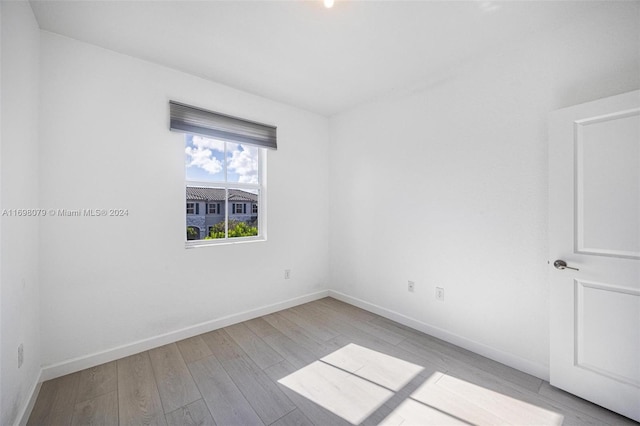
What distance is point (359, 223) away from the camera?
3.38 metres

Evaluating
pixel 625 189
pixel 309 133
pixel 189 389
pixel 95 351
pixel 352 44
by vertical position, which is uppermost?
pixel 352 44

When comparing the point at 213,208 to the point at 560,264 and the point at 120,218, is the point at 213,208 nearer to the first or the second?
the point at 120,218

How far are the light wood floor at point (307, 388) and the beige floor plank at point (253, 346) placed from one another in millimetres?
16

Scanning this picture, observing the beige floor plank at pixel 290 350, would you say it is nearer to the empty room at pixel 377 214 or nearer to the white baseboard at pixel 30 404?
the empty room at pixel 377 214

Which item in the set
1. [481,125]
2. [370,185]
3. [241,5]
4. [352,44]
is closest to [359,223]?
[370,185]

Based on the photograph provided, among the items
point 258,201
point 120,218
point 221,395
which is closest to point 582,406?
point 221,395

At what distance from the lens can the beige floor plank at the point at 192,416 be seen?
1.56m

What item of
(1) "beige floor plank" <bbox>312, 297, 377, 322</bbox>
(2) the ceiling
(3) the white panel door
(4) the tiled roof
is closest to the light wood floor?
(3) the white panel door

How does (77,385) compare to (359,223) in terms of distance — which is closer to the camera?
(77,385)

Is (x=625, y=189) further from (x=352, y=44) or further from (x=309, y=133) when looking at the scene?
(x=309, y=133)

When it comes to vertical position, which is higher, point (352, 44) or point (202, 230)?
point (352, 44)

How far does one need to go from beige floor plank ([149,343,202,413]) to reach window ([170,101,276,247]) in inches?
39.9

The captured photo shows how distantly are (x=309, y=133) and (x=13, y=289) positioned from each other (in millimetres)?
3065

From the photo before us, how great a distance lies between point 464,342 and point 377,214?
1544 mm
